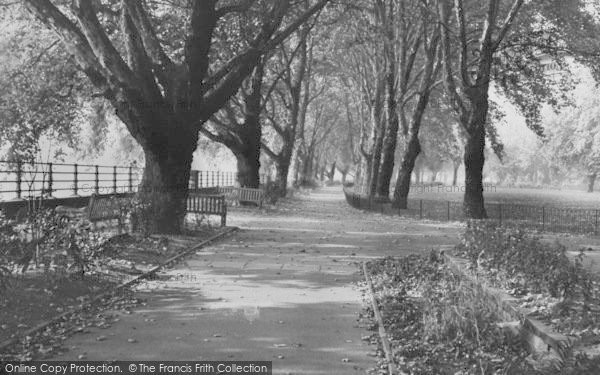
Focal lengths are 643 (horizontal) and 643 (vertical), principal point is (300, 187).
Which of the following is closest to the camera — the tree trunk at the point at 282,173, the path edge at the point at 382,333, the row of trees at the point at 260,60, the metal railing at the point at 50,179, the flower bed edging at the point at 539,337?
the flower bed edging at the point at 539,337

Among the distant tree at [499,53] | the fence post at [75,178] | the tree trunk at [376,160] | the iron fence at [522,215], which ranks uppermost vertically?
the distant tree at [499,53]

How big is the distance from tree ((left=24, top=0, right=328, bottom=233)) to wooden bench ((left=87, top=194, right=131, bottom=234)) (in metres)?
0.64

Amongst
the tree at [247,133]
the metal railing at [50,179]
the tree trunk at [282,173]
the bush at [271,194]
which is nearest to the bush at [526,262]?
the metal railing at [50,179]

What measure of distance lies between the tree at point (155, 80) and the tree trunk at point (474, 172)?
27.7 ft

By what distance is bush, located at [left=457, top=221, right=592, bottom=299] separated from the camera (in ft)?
23.5

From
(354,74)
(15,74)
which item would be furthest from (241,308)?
(354,74)

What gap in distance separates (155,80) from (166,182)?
2.48 m

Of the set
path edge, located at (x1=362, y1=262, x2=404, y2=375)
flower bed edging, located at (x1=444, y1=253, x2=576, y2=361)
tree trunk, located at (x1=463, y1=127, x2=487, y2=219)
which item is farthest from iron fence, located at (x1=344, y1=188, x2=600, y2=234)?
flower bed edging, located at (x1=444, y1=253, x2=576, y2=361)

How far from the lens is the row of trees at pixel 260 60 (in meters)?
15.1

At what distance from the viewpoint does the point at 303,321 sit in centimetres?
778

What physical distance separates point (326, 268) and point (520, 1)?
11.9m

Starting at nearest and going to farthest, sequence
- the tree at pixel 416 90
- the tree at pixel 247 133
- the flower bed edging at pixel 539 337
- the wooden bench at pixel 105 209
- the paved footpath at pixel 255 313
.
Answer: the flower bed edging at pixel 539 337, the paved footpath at pixel 255 313, the wooden bench at pixel 105 209, the tree at pixel 416 90, the tree at pixel 247 133

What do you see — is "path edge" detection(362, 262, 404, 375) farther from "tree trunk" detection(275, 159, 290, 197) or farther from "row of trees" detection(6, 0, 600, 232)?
"tree trunk" detection(275, 159, 290, 197)

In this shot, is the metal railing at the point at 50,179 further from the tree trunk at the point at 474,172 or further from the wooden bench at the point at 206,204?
the tree trunk at the point at 474,172
